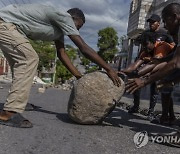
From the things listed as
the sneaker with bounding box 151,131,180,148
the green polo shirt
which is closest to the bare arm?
the green polo shirt

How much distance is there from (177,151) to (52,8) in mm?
2110

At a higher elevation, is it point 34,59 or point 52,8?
point 52,8

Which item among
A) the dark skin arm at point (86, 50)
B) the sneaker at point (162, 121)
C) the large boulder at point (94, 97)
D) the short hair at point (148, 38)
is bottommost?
the sneaker at point (162, 121)

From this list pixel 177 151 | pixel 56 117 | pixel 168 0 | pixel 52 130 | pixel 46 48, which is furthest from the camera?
pixel 46 48

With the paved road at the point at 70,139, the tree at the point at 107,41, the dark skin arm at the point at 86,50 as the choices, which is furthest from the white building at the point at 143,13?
the paved road at the point at 70,139

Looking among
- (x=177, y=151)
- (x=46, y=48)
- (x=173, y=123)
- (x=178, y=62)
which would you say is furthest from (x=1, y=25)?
(x=46, y=48)

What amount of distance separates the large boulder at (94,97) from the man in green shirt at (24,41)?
0.11 metres

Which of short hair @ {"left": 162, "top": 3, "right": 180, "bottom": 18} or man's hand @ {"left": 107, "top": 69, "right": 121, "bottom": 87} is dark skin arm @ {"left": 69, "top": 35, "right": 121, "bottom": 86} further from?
short hair @ {"left": 162, "top": 3, "right": 180, "bottom": 18}

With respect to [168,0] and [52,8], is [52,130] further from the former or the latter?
[168,0]

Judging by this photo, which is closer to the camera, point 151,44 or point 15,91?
point 15,91

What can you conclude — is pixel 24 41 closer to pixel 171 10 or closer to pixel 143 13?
pixel 171 10

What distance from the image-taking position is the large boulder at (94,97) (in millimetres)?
4293

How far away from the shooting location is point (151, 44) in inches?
220

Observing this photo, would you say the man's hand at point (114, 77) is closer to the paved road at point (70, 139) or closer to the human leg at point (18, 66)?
the paved road at point (70, 139)
